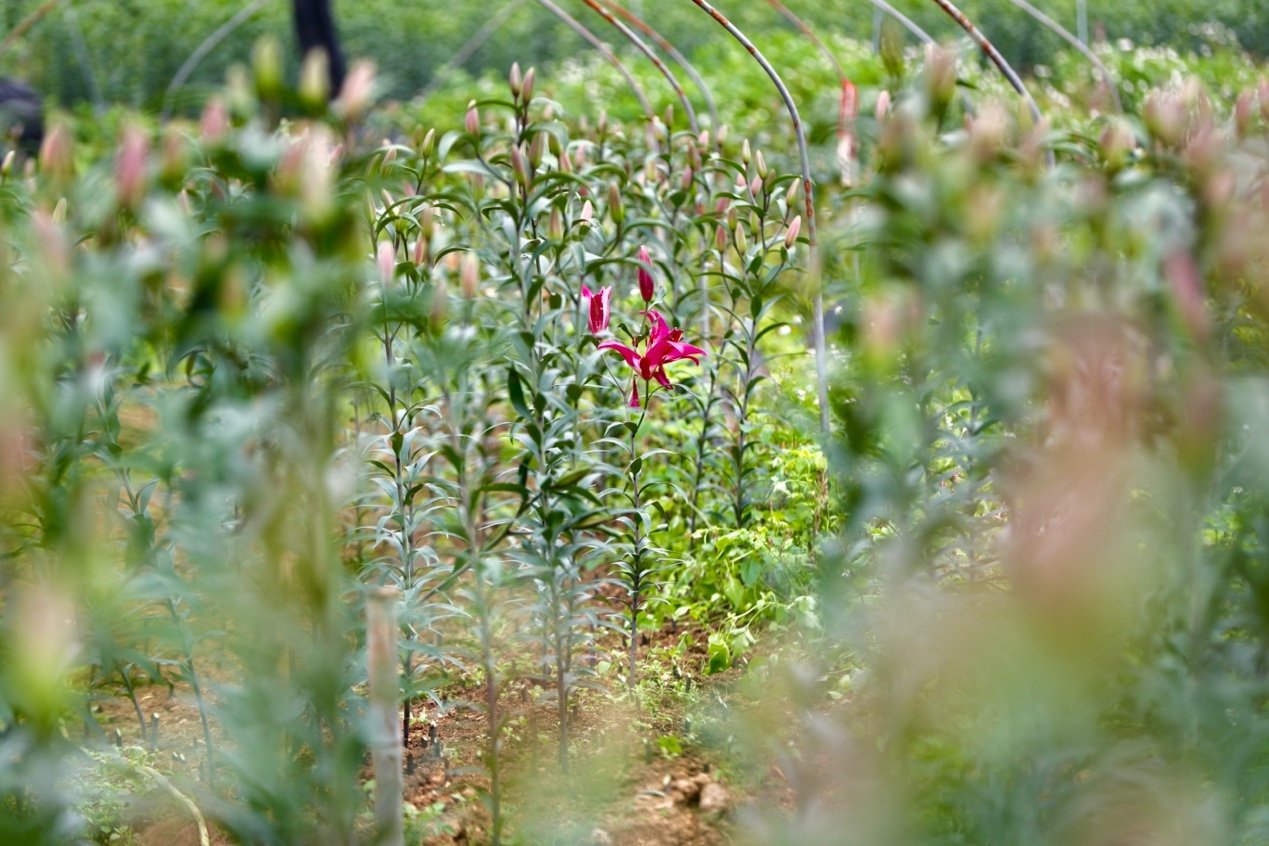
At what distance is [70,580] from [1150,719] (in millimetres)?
1373

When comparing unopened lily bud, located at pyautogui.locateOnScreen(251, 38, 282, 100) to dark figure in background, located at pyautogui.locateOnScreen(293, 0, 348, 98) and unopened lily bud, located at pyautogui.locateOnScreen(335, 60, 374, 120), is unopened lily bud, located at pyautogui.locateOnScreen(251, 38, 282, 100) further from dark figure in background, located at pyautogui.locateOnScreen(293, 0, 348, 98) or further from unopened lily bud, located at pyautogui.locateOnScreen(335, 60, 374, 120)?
dark figure in background, located at pyautogui.locateOnScreen(293, 0, 348, 98)

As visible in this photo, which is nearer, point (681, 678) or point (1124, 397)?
point (1124, 397)

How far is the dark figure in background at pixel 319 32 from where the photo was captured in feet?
30.9

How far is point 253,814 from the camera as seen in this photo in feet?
4.58

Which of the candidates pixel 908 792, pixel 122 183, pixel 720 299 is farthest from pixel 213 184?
pixel 720 299

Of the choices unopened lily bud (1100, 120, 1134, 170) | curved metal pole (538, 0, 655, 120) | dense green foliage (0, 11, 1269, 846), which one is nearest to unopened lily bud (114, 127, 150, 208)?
dense green foliage (0, 11, 1269, 846)

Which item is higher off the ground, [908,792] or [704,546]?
[704,546]

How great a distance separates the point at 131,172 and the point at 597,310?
1061 millimetres

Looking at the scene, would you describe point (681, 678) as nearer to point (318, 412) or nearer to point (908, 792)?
point (908, 792)

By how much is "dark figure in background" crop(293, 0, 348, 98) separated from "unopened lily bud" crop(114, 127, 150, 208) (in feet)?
27.9

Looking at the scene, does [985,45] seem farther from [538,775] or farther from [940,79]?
[538,775]

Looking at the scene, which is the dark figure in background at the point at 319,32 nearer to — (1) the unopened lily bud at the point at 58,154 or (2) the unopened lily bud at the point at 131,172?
(1) the unopened lily bud at the point at 58,154

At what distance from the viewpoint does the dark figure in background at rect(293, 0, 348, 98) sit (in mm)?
9430

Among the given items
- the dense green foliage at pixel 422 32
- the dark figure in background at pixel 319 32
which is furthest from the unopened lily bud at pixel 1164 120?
the dense green foliage at pixel 422 32
